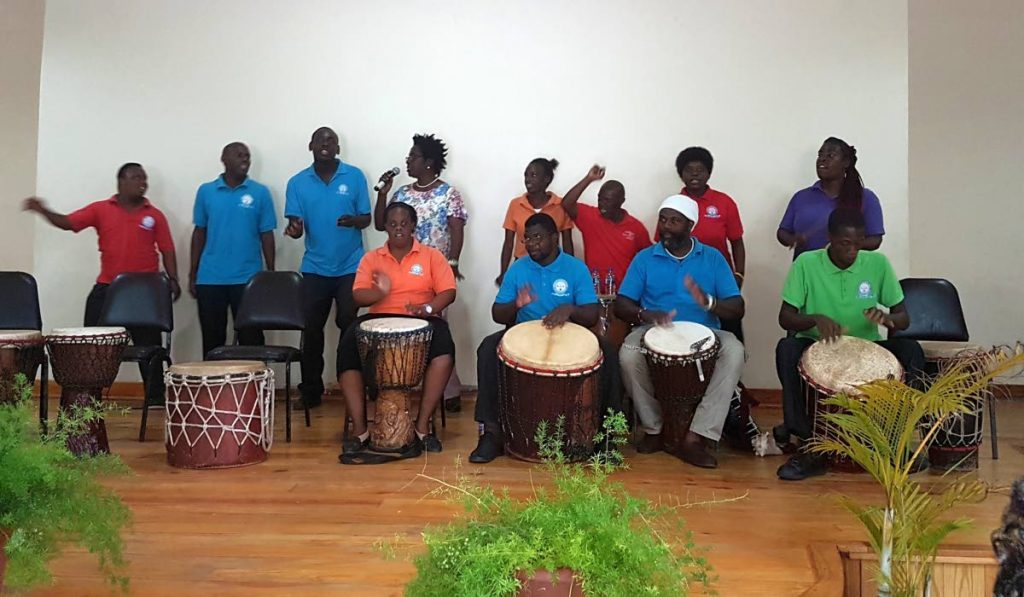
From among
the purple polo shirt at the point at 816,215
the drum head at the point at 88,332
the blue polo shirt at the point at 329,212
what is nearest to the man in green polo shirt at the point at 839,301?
the purple polo shirt at the point at 816,215

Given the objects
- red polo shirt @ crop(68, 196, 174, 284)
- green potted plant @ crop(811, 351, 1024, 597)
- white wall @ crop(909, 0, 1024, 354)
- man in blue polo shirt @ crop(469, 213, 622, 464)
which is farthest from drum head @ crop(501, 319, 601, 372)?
white wall @ crop(909, 0, 1024, 354)

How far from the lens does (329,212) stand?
16.2ft

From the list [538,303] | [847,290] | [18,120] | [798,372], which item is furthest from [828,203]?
[18,120]

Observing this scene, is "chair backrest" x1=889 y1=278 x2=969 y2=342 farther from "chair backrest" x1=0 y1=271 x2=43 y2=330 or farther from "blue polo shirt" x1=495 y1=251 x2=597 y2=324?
"chair backrest" x1=0 y1=271 x2=43 y2=330

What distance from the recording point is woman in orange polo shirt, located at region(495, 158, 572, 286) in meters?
4.80

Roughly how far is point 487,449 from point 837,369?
1577mm

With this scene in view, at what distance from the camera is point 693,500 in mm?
3068

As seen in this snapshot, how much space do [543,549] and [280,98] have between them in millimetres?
4622

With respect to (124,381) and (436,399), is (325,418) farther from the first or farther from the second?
(124,381)

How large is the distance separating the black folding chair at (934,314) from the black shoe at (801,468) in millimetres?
1075

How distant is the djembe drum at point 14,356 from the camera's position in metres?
3.47

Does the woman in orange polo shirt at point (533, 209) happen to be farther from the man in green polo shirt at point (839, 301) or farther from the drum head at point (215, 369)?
the drum head at point (215, 369)

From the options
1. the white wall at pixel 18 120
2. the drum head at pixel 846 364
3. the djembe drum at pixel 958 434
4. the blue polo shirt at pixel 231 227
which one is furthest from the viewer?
the white wall at pixel 18 120

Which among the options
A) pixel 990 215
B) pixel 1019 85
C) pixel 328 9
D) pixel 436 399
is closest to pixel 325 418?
pixel 436 399
